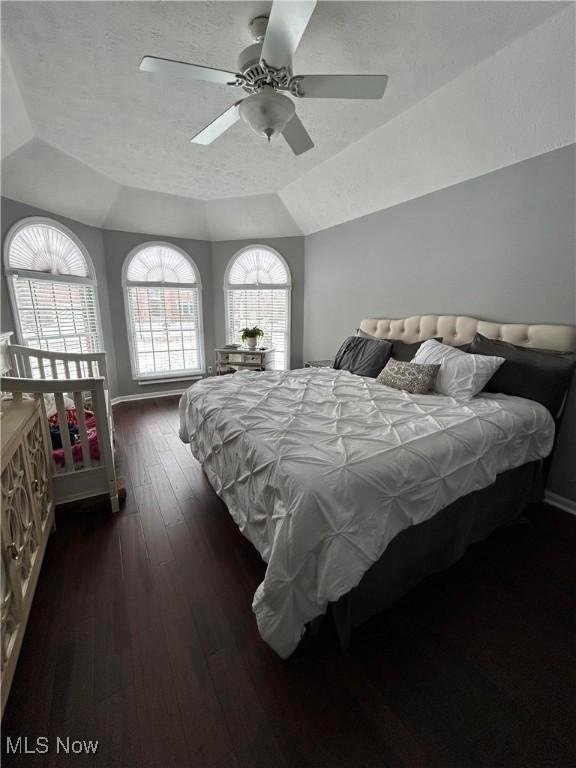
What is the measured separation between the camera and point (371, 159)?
300 cm

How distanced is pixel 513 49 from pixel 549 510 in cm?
304

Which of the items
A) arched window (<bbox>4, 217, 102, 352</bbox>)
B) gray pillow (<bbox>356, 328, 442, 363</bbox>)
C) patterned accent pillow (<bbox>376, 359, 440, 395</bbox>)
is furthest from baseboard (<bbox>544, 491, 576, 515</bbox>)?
arched window (<bbox>4, 217, 102, 352</bbox>)

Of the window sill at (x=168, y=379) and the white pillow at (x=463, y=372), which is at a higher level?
the white pillow at (x=463, y=372)

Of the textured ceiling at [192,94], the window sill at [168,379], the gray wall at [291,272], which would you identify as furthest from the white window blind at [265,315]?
the textured ceiling at [192,94]

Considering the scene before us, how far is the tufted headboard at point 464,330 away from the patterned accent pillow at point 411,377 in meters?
0.62

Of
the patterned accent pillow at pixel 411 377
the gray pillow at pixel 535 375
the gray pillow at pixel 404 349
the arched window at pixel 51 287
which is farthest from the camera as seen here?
the arched window at pixel 51 287

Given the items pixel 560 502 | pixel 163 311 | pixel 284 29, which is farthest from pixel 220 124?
pixel 560 502

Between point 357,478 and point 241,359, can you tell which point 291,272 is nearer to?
point 241,359

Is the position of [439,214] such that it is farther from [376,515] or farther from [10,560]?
[10,560]

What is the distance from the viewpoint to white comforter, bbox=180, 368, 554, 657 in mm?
1157

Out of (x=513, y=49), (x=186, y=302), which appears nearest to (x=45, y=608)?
(x=513, y=49)

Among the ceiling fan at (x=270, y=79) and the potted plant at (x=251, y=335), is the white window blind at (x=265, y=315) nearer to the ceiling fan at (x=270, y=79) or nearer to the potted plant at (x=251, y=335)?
the potted plant at (x=251, y=335)

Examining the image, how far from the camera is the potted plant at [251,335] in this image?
187 inches

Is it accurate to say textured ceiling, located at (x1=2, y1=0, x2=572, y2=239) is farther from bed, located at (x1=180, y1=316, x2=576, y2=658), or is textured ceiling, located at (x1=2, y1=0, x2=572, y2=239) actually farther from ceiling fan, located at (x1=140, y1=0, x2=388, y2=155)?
bed, located at (x1=180, y1=316, x2=576, y2=658)
